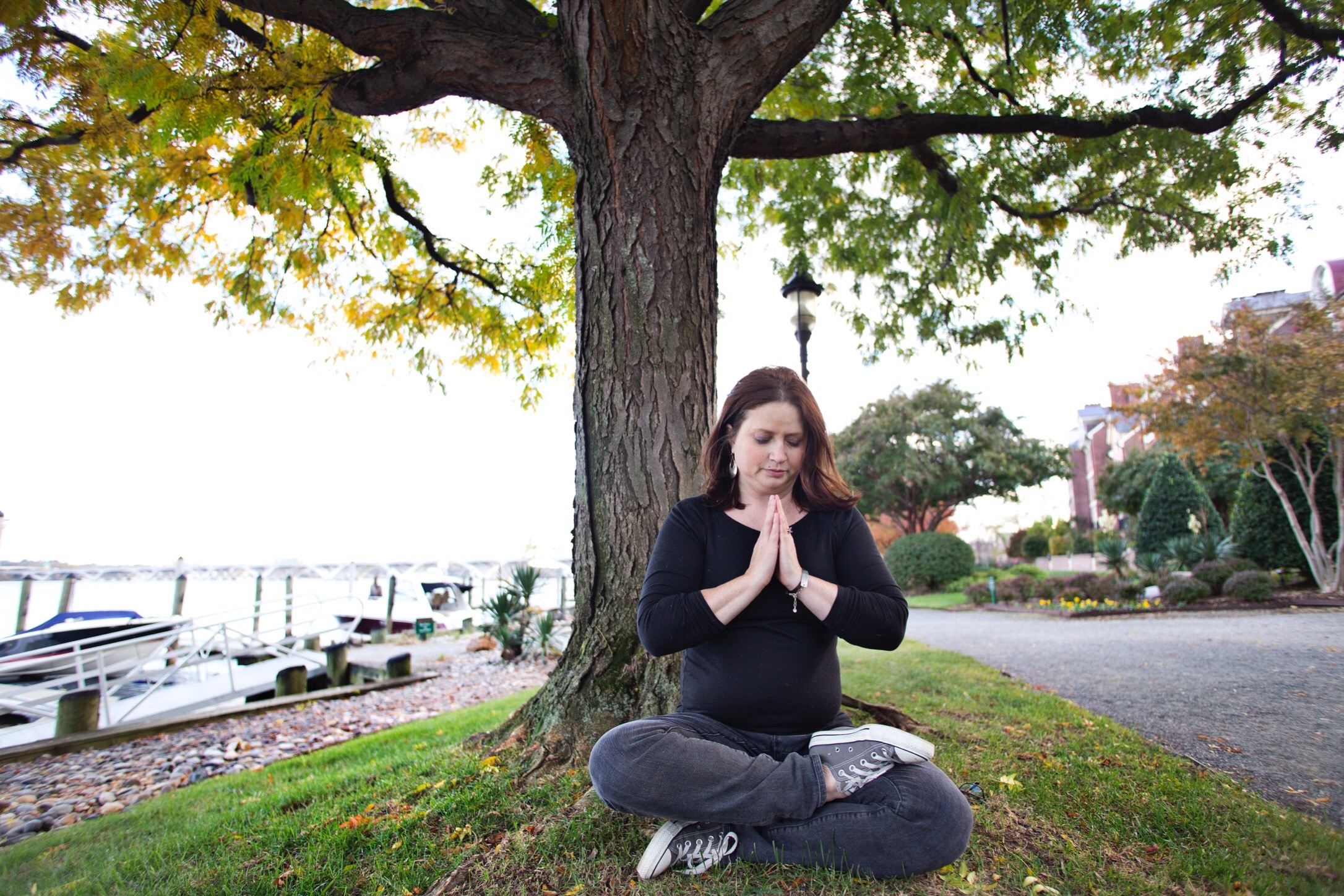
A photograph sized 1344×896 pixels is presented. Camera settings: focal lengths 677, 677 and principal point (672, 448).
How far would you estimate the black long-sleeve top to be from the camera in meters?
2.21

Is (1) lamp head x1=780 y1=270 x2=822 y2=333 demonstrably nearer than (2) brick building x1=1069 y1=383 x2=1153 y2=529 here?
Yes

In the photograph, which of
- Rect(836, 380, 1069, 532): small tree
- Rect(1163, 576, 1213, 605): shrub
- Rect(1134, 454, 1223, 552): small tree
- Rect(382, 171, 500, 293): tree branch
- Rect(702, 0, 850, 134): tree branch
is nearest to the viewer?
Rect(702, 0, 850, 134): tree branch

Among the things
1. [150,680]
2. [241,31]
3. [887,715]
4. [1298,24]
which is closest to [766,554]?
[887,715]

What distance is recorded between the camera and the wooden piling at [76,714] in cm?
602

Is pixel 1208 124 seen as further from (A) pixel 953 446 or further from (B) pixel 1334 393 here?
(A) pixel 953 446

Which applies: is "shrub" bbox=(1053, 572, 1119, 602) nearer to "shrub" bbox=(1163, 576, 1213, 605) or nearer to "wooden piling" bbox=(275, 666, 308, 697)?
"shrub" bbox=(1163, 576, 1213, 605)

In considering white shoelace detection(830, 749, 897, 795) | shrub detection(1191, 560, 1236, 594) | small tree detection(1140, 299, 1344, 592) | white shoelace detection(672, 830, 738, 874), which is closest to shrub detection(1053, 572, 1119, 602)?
shrub detection(1191, 560, 1236, 594)

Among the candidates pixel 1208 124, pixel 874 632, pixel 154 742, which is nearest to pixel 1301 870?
pixel 874 632

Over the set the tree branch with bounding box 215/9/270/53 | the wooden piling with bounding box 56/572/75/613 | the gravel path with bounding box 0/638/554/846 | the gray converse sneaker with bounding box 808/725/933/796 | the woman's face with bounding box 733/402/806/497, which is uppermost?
the tree branch with bounding box 215/9/270/53

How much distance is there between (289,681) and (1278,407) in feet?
48.2

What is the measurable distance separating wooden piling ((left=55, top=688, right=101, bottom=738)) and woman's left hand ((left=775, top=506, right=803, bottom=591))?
23.2 feet

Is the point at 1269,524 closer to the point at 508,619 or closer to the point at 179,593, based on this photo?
the point at 508,619

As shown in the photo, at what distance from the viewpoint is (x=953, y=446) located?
2641 centimetres

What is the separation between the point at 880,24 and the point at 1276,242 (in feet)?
12.5
